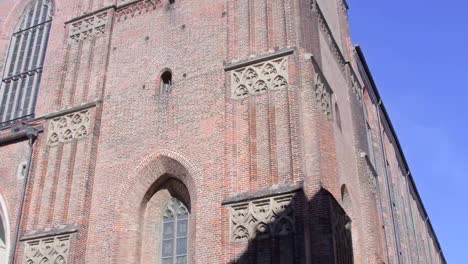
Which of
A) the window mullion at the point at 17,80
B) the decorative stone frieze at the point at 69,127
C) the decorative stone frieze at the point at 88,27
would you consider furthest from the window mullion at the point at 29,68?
the decorative stone frieze at the point at 69,127

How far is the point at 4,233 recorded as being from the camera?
1545 cm

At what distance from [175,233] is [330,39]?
745cm

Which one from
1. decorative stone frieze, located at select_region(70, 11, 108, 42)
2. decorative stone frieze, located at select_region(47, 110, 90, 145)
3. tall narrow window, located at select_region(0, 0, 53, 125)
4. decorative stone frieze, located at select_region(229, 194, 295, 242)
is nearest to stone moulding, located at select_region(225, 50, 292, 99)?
decorative stone frieze, located at select_region(229, 194, 295, 242)

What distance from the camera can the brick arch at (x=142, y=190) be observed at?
13.1 meters

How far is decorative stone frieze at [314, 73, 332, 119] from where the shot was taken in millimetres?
13523

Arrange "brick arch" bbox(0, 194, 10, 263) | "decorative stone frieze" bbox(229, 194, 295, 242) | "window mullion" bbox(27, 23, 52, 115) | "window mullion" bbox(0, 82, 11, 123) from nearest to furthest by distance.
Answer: "decorative stone frieze" bbox(229, 194, 295, 242) < "brick arch" bbox(0, 194, 10, 263) < "window mullion" bbox(27, 23, 52, 115) < "window mullion" bbox(0, 82, 11, 123)

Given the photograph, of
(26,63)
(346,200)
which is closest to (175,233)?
(346,200)

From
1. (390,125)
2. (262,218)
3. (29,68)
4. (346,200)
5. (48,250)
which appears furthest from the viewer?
(390,125)

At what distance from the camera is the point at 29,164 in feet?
50.6

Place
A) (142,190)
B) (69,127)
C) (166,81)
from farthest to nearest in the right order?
(69,127)
(166,81)
(142,190)

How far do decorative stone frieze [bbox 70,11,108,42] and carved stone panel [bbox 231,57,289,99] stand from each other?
5.32 m

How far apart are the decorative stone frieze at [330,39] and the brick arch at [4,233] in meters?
9.52

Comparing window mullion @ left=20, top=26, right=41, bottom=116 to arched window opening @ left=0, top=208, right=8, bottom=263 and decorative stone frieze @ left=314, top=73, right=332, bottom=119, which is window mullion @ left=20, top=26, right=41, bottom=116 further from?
decorative stone frieze @ left=314, top=73, right=332, bottom=119

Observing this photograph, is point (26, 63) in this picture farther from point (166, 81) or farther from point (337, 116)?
point (337, 116)
